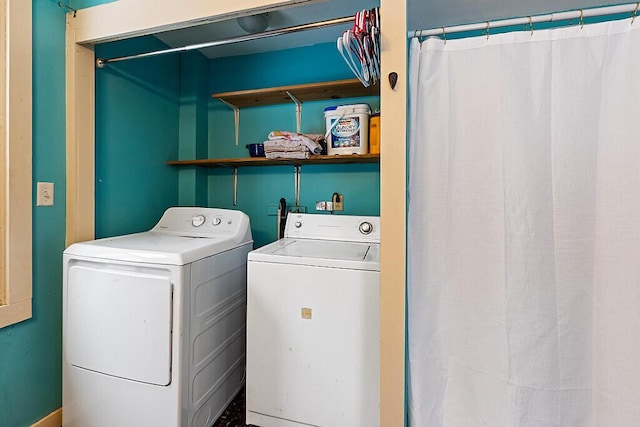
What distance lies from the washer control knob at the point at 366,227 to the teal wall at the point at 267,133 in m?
0.34

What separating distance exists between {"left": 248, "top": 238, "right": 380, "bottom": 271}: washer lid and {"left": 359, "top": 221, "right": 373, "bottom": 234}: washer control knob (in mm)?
73

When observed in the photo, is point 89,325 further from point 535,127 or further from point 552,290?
point 535,127

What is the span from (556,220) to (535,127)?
1.13 feet

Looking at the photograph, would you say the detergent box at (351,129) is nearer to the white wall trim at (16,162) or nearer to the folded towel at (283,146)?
the folded towel at (283,146)

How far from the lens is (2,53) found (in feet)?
4.45

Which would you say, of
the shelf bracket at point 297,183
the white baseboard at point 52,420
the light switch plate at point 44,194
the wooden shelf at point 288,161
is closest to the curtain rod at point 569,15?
the wooden shelf at point 288,161

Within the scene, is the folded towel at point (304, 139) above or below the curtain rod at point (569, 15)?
below

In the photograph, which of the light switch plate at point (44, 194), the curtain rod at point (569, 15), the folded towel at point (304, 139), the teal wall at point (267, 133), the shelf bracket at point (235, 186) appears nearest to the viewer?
the curtain rod at point (569, 15)

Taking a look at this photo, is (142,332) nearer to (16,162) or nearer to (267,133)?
(16,162)

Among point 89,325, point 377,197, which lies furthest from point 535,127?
point 89,325

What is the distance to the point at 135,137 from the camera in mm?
2074

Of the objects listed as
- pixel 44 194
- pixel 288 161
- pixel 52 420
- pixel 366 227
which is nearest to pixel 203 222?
pixel 288 161

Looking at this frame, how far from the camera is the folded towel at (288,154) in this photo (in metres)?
1.95

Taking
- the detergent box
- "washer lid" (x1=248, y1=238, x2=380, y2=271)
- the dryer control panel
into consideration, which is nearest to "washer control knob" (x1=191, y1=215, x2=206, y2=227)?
the dryer control panel
